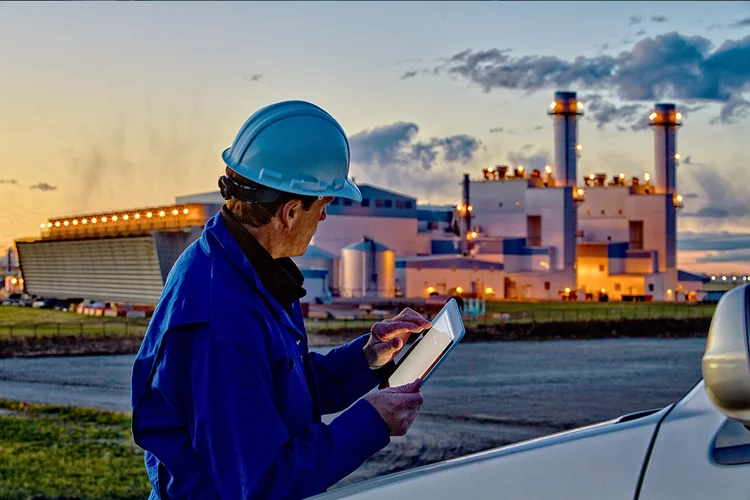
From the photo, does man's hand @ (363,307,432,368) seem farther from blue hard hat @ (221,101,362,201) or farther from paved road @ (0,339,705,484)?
paved road @ (0,339,705,484)

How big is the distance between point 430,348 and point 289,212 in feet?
1.63

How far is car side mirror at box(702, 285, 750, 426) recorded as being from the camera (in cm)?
153

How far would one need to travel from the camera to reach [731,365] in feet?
5.06

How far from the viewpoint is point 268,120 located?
259 centimetres

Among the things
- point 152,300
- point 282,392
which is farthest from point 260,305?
point 152,300

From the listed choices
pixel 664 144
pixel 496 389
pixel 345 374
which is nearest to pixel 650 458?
pixel 345 374

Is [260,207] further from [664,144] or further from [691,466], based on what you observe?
[664,144]

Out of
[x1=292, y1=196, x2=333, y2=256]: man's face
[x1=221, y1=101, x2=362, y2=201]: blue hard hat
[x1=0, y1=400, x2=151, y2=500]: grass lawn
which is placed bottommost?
[x1=0, y1=400, x2=151, y2=500]: grass lawn

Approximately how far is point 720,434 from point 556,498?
273 millimetres

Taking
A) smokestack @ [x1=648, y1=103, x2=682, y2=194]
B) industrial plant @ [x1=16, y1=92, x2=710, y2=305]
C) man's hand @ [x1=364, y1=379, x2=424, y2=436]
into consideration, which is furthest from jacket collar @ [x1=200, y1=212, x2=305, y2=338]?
smokestack @ [x1=648, y1=103, x2=682, y2=194]

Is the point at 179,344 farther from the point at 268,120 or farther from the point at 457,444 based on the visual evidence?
the point at 457,444

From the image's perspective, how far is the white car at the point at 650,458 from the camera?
1567 millimetres

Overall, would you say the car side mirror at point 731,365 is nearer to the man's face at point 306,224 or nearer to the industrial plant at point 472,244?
the man's face at point 306,224

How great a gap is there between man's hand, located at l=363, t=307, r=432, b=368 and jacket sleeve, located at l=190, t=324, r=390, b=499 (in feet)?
2.18
